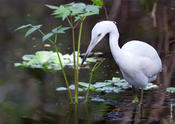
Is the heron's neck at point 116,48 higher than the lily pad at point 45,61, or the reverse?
the heron's neck at point 116,48

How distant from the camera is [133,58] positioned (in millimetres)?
4098

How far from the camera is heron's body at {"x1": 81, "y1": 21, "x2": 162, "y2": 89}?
152 inches

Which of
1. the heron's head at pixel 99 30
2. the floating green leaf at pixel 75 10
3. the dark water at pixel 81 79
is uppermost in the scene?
the floating green leaf at pixel 75 10

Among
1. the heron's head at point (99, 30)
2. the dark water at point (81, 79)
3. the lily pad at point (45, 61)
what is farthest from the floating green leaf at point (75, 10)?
the lily pad at point (45, 61)

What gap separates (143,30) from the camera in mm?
7668

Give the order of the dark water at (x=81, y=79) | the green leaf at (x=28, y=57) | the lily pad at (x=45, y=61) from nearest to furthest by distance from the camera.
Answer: the dark water at (x=81, y=79)
the lily pad at (x=45, y=61)
the green leaf at (x=28, y=57)

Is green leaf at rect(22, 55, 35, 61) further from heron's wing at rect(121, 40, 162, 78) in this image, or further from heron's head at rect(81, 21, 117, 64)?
heron's head at rect(81, 21, 117, 64)

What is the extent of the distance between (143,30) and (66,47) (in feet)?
5.82

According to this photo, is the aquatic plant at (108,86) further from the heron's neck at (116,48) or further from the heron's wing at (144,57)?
the heron's neck at (116,48)

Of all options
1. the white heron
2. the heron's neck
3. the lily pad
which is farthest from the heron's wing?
the lily pad

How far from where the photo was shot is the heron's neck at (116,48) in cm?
389

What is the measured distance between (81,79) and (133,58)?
1395 mm

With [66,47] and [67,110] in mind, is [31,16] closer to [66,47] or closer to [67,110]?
[66,47]

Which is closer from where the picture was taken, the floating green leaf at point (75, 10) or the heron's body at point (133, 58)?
the floating green leaf at point (75, 10)
